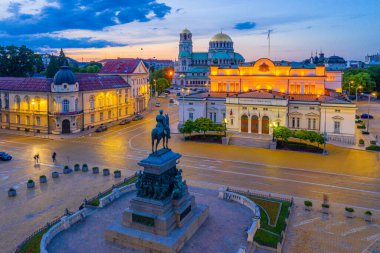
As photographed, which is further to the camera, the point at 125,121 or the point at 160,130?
the point at 125,121

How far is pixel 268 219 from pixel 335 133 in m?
38.9

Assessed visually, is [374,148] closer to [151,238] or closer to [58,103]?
[151,238]

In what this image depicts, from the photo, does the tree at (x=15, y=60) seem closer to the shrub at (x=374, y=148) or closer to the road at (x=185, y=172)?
the road at (x=185, y=172)

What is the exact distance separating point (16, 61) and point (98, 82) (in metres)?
46.2

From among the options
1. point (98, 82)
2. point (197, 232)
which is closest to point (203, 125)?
point (98, 82)

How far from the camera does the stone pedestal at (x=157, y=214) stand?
888 inches

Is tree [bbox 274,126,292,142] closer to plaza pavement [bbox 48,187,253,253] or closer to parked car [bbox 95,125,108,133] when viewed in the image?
plaza pavement [bbox 48,187,253,253]

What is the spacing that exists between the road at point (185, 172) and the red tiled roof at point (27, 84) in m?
11.8

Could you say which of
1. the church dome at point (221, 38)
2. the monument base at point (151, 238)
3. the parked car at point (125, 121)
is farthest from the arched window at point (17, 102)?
the church dome at point (221, 38)

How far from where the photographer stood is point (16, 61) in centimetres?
10638

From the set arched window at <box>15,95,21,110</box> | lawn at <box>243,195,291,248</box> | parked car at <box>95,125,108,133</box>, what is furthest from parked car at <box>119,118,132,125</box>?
lawn at <box>243,195,291,248</box>

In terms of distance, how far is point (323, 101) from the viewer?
61031mm

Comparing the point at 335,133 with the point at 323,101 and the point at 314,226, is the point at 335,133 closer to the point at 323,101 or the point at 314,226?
the point at 323,101

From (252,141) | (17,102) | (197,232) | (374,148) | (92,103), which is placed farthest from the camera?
(92,103)
